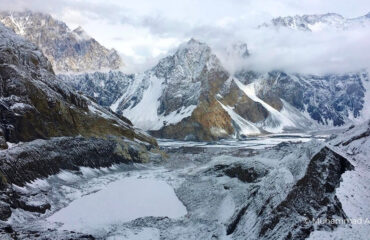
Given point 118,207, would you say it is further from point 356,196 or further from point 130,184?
point 356,196

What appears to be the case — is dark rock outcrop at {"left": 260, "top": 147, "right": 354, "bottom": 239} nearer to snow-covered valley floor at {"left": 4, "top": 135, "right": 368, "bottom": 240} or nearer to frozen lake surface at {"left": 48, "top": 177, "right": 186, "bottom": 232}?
snow-covered valley floor at {"left": 4, "top": 135, "right": 368, "bottom": 240}

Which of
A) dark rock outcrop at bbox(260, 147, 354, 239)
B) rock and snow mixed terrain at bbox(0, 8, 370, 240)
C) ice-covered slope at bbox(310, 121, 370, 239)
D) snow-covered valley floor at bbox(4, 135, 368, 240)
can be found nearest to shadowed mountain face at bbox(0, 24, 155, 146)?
rock and snow mixed terrain at bbox(0, 8, 370, 240)

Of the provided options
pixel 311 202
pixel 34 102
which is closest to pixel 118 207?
pixel 311 202

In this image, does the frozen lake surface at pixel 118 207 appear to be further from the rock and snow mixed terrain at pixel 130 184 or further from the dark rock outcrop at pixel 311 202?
the dark rock outcrop at pixel 311 202

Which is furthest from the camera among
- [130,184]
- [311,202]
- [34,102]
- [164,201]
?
[34,102]

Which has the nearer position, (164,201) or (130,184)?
(164,201)

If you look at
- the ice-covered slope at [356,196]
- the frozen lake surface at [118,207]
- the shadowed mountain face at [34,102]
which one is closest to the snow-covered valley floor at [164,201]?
the frozen lake surface at [118,207]

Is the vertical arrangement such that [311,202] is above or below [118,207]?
above

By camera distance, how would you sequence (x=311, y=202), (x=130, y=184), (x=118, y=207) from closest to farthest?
(x=311, y=202) → (x=118, y=207) → (x=130, y=184)

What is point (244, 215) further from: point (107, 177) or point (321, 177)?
point (107, 177)

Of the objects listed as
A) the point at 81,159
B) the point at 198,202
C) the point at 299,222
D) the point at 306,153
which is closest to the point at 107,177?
the point at 81,159
